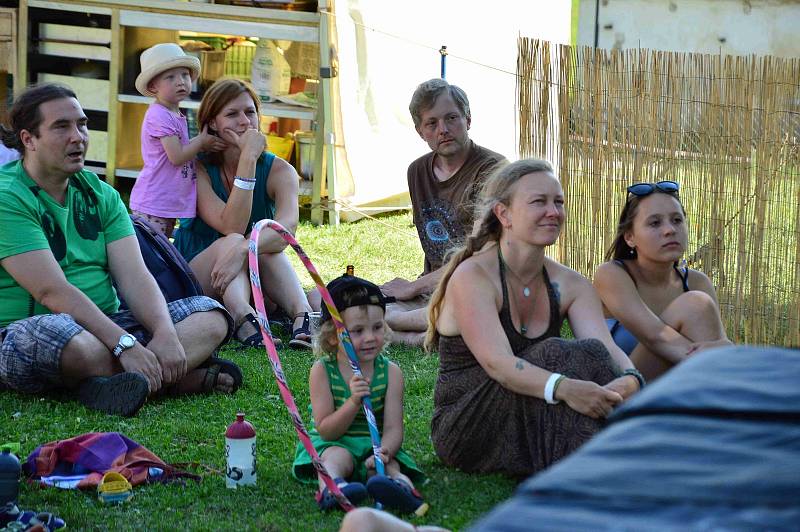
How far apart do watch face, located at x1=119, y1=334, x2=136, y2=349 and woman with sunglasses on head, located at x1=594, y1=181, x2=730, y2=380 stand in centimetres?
219

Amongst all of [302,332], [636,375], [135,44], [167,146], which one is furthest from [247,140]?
[135,44]

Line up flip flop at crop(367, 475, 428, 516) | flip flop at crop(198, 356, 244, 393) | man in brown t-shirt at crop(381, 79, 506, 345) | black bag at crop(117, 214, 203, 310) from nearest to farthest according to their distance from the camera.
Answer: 1. flip flop at crop(367, 475, 428, 516)
2. flip flop at crop(198, 356, 244, 393)
3. black bag at crop(117, 214, 203, 310)
4. man in brown t-shirt at crop(381, 79, 506, 345)

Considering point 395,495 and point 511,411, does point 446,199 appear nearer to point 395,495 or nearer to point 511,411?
point 511,411

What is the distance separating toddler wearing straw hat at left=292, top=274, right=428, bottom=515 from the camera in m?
4.11

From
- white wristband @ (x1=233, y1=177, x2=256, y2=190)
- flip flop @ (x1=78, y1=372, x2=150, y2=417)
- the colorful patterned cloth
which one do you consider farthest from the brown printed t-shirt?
the colorful patterned cloth

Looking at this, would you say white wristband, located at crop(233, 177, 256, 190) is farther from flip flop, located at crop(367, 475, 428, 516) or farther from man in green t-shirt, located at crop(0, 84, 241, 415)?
flip flop, located at crop(367, 475, 428, 516)

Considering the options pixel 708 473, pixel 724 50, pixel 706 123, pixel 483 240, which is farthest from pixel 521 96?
pixel 724 50

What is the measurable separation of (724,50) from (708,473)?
65.3 ft

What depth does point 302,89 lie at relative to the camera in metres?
11.2

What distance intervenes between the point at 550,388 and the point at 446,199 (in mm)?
2899

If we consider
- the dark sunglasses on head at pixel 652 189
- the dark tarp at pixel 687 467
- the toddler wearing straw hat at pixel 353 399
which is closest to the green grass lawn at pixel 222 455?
the toddler wearing straw hat at pixel 353 399

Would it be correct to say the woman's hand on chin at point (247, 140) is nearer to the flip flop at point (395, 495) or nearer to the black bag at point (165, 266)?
the black bag at point (165, 266)

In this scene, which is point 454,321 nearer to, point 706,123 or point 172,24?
point 706,123

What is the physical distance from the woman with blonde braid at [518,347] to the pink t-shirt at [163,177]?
293cm
